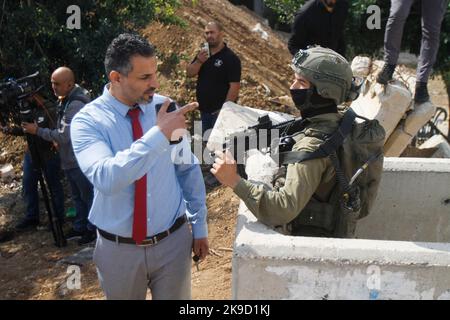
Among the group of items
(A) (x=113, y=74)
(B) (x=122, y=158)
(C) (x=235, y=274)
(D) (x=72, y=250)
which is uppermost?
(A) (x=113, y=74)

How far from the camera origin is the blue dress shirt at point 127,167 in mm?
2244

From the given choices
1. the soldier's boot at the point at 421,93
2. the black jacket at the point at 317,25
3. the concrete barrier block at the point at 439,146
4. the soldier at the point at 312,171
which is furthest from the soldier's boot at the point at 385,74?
the soldier at the point at 312,171

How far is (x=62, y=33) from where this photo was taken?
6328 mm

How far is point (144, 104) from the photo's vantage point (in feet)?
8.42

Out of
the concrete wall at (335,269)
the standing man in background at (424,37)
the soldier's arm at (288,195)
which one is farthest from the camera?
the standing man in background at (424,37)

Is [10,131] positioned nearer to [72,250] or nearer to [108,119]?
[72,250]

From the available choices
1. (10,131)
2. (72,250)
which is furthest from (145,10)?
(72,250)

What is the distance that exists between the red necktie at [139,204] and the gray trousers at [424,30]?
Answer: 123 inches

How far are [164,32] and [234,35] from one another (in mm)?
2163

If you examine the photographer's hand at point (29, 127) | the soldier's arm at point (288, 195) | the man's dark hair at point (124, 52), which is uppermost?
the man's dark hair at point (124, 52)

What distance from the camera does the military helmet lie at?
2826mm

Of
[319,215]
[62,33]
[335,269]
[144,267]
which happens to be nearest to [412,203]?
[319,215]

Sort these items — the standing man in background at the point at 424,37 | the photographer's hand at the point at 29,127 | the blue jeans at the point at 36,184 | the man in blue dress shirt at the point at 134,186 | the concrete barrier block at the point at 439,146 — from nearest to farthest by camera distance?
the man in blue dress shirt at the point at 134,186, the standing man in background at the point at 424,37, the photographer's hand at the point at 29,127, the blue jeans at the point at 36,184, the concrete barrier block at the point at 439,146

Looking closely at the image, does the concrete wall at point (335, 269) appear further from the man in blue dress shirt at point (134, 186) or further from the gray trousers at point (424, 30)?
the gray trousers at point (424, 30)
